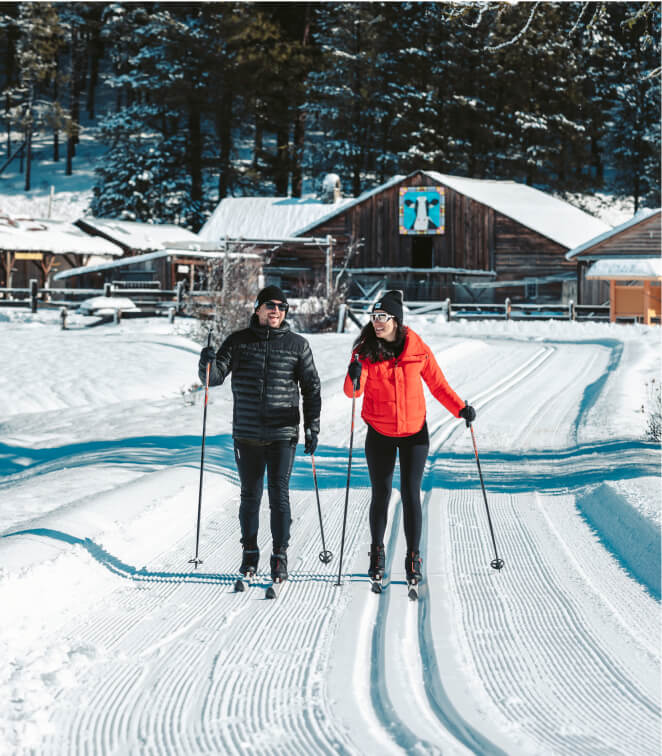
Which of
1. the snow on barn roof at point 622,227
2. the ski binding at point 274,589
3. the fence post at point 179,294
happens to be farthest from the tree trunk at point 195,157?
the ski binding at point 274,589

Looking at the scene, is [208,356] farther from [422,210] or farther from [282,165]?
[282,165]

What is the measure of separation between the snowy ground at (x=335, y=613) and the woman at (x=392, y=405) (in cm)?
40

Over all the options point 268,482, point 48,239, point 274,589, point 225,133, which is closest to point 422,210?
point 48,239

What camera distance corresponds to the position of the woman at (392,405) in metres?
5.48

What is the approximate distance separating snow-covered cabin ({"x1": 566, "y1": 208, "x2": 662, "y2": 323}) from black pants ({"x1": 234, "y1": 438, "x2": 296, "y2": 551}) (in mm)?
24449

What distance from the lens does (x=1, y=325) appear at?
1148 inches

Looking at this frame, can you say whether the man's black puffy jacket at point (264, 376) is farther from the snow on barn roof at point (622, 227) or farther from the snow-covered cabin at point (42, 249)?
the snow-covered cabin at point (42, 249)

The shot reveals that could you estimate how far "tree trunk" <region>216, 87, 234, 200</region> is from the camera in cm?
5797

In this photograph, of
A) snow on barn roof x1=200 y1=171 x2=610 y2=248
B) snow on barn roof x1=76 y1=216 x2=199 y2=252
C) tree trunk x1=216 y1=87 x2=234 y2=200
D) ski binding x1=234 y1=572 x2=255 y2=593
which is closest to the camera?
ski binding x1=234 y1=572 x2=255 y2=593

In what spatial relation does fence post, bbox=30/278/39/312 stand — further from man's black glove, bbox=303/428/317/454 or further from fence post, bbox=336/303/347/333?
man's black glove, bbox=303/428/317/454

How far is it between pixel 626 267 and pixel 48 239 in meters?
29.6

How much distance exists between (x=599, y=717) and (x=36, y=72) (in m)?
77.7

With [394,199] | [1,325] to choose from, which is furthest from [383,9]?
[1,325]

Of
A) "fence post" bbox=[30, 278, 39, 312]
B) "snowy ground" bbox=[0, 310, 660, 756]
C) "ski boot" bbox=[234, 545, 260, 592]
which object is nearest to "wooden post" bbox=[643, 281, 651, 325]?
"snowy ground" bbox=[0, 310, 660, 756]
